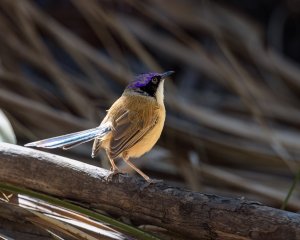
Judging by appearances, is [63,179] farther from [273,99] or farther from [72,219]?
[273,99]

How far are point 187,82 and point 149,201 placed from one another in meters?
3.96

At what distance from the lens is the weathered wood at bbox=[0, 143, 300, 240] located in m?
2.72

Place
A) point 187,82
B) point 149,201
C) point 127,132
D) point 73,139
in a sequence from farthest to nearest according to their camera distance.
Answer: point 187,82 → point 127,132 → point 73,139 → point 149,201

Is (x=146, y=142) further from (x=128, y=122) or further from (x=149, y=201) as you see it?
(x=149, y=201)

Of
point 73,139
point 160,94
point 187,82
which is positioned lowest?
point 73,139

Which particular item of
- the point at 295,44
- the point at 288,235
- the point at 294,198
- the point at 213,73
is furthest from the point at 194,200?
the point at 295,44

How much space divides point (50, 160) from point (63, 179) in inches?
→ 3.9

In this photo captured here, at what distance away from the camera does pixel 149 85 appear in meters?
3.96

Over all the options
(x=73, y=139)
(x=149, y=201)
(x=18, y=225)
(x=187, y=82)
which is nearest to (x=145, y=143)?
(x=73, y=139)

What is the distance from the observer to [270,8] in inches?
291

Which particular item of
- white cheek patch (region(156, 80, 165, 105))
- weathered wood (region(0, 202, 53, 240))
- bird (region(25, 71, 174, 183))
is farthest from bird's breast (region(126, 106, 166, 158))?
weathered wood (region(0, 202, 53, 240))

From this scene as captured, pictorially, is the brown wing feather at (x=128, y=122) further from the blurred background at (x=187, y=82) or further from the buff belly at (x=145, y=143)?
the blurred background at (x=187, y=82)

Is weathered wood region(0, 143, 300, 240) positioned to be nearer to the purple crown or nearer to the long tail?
the long tail

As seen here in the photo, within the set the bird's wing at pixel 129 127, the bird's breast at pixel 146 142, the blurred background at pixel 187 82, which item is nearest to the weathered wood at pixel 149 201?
the bird's wing at pixel 129 127
